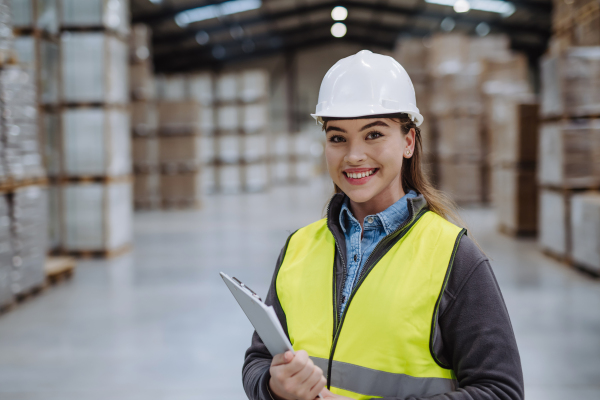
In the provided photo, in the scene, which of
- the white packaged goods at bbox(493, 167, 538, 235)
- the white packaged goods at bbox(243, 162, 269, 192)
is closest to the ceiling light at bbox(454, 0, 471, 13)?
the white packaged goods at bbox(243, 162, 269, 192)

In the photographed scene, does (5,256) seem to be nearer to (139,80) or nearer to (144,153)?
(139,80)

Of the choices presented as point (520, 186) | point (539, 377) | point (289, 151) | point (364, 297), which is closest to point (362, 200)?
point (364, 297)

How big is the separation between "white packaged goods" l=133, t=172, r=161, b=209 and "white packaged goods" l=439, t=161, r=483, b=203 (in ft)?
22.2

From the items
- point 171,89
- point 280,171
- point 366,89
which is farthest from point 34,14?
point 280,171

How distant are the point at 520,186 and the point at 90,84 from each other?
615 cm

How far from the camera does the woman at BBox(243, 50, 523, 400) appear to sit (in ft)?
3.74

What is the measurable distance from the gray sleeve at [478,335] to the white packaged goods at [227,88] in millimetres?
16597

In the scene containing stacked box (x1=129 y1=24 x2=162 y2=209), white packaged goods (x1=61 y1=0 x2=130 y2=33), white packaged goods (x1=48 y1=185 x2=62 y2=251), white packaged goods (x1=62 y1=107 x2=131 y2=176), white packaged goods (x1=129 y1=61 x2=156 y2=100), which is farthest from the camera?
stacked box (x1=129 y1=24 x2=162 y2=209)

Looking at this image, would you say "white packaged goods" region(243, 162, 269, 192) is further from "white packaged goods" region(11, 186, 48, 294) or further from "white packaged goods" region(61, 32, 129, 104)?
"white packaged goods" region(11, 186, 48, 294)

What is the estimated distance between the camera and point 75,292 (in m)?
5.20

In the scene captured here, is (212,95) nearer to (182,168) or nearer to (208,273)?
(182,168)

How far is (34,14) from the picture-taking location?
612 centimetres

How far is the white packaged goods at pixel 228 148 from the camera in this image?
17281 millimetres

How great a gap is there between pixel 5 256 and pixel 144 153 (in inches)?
332
